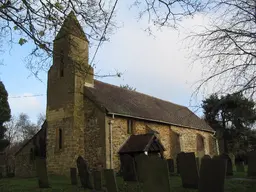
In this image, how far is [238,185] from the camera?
1183cm

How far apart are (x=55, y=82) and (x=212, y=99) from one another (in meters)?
16.8

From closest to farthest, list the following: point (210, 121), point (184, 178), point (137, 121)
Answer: point (184, 178) < point (137, 121) < point (210, 121)

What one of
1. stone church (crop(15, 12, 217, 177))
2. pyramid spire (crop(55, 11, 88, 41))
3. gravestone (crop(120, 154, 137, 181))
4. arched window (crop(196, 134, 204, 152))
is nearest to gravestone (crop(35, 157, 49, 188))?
gravestone (crop(120, 154, 137, 181))

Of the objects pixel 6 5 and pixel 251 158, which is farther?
pixel 251 158

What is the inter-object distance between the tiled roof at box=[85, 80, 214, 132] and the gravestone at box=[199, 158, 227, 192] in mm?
12398

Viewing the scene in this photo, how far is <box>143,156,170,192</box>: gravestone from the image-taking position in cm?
779

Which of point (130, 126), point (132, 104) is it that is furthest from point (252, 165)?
point (132, 104)

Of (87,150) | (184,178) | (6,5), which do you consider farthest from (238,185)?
(87,150)

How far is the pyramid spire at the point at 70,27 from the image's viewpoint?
6720 mm

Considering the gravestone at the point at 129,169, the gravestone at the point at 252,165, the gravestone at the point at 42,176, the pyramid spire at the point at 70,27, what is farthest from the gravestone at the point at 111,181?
the gravestone at the point at 252,165

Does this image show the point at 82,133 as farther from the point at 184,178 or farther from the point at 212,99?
the point at 212,99

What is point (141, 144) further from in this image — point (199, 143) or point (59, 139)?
point (199, 143)

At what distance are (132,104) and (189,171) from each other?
15.1m

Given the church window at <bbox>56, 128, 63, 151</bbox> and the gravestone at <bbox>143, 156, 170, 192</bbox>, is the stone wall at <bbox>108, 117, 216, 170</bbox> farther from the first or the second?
the gravestone at <bbox>143, 156, 170, 192</bbox>
